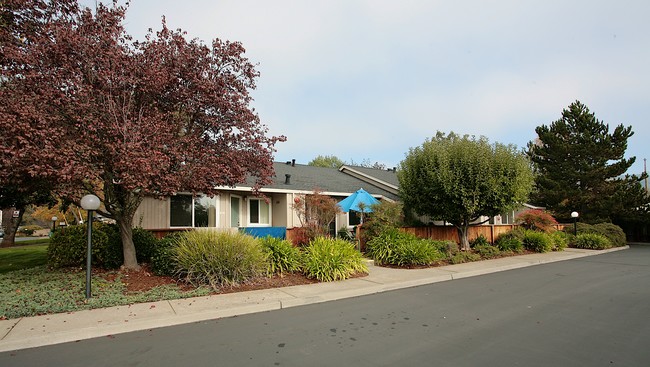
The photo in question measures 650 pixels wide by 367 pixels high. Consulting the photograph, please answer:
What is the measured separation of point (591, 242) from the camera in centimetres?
1973

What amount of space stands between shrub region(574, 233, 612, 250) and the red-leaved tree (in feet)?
62.6

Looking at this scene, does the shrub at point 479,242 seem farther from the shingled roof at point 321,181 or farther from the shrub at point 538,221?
the shrub at point 538,221

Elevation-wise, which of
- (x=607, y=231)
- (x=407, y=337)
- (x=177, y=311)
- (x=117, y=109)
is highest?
(x=117, y=109)

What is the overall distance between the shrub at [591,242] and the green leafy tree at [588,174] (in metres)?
5.85

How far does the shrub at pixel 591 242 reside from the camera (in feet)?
64.3

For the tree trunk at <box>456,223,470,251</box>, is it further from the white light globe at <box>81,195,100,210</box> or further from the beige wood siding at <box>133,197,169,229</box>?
the white light globe at <box>81,195,100,210</box>

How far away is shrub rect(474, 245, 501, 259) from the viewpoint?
14546 millimetres

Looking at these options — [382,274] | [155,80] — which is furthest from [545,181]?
[155,80]

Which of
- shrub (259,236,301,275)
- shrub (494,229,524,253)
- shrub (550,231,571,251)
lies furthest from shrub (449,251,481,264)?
shrub (550,231,571,251)

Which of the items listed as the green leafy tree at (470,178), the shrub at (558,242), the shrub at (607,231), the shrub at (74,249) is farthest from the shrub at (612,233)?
the shrub at (74,249)

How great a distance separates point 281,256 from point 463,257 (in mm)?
7013

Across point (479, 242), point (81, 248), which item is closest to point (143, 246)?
point (81, 248)

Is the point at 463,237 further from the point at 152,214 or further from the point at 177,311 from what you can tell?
the point at 152,214

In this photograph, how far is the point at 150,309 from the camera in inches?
258
